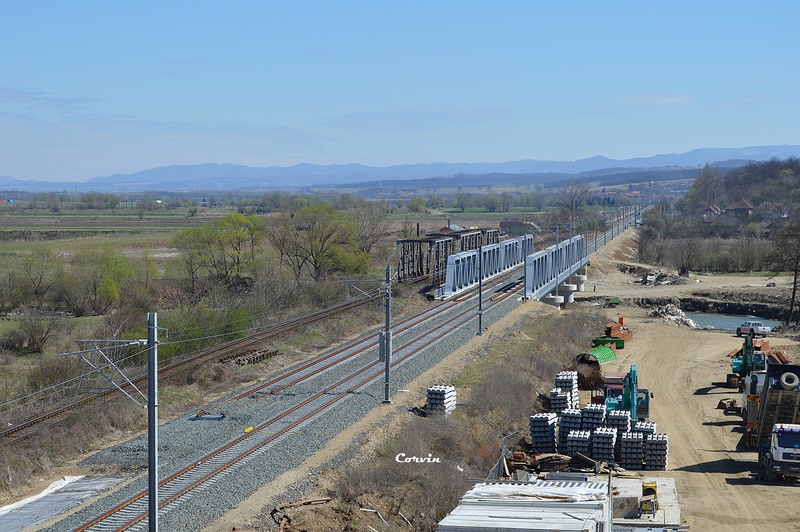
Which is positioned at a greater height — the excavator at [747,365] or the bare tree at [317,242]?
the bare tree at [317,242]

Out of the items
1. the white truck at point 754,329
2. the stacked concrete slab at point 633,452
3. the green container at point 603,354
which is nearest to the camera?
the stacked concrete slab at point 633,452

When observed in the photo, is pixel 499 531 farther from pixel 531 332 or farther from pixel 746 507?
pixel 531 332

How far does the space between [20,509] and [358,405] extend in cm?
1131

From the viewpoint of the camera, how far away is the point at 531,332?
48.5 meters

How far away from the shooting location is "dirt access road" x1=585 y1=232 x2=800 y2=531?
2291cm

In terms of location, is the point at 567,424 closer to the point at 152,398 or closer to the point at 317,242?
the point at 152,398

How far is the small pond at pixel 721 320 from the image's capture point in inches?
2739

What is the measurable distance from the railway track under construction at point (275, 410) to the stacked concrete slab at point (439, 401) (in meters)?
1.82

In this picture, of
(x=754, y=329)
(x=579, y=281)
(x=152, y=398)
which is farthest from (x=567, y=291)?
(x=152, y=398)

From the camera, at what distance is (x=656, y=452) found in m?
26.7

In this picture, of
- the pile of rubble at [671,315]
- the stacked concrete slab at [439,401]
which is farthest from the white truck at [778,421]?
the pile of rubble at [671,315]

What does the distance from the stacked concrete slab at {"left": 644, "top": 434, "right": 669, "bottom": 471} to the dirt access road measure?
421mm

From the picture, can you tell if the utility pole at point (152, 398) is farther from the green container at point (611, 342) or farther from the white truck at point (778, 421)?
the green container at point (611, 342)

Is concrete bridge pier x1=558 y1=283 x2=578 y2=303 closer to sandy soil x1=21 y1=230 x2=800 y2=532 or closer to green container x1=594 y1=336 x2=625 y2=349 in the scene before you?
sandy soil x1=21 y1=230 x2=800 y2=532
